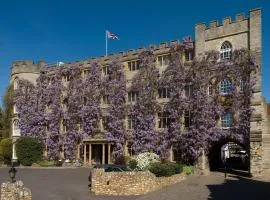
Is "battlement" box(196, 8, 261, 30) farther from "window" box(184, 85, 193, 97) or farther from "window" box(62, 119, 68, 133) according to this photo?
"window" box(62, 119, 68, 133)

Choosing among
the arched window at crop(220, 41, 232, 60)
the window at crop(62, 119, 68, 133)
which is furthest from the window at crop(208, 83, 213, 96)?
the window at crop(62, 119, 68, 133)

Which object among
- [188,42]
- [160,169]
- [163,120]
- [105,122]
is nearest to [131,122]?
[105,122]

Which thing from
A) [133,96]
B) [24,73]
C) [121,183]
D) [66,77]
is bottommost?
[121,183]

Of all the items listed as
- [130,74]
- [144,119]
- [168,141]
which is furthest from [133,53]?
[168,141]

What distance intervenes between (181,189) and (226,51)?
16.8 m

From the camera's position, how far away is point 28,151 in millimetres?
48812

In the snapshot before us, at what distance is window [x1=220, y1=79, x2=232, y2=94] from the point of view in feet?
125

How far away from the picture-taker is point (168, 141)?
41.0 metres

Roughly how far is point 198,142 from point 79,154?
17157mm

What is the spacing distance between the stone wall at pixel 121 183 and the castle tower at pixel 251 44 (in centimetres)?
1173

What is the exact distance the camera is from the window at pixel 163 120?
42.0 metres

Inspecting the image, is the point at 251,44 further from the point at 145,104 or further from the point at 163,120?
the point at 145,104

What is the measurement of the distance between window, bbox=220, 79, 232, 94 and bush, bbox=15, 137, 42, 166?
81.9ft

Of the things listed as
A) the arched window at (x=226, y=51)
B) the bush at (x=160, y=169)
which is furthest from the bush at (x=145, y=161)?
the arched window at (x=226, y=51)
